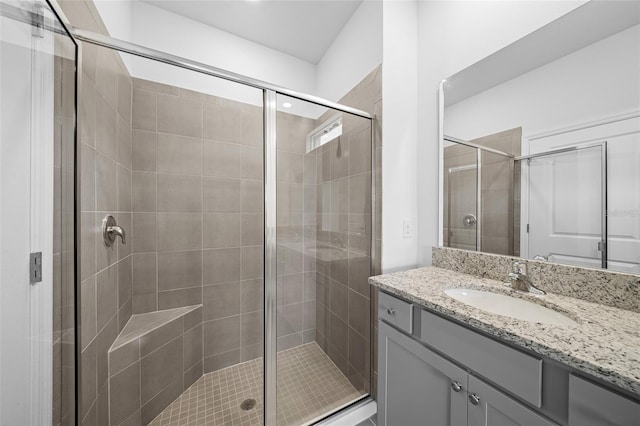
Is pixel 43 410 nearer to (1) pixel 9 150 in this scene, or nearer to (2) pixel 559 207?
(1) pixel 9 150

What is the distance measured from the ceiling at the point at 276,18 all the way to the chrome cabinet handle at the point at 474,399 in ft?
7.32

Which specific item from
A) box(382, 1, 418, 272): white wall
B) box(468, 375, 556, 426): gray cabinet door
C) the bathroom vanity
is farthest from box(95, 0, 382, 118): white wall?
box(468, 375, 556, 426): gray cabinet door

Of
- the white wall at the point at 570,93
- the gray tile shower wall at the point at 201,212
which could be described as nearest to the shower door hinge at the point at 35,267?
the gray tile shower wall at the point at 201,212

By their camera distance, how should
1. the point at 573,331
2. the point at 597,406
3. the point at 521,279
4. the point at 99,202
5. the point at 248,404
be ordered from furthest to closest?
the point at 248,404 < the point at 99,202 < the point at 521,279 < the point at 573,331 < the point at 597,406

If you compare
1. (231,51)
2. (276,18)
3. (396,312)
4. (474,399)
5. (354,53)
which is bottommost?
(474,399)

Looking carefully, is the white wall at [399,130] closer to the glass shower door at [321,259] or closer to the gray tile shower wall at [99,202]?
the glass shower door at [321,259]

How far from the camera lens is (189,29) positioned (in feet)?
5.55

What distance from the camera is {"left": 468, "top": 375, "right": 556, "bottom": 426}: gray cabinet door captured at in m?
0.56

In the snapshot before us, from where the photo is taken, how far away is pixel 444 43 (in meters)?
1.32

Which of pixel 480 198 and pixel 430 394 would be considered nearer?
pixel 430 394

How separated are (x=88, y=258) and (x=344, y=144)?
1.41 meters

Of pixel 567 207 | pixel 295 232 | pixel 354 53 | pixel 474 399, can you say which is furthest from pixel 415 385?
pixel 354 53

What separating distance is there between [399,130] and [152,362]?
2.09 m

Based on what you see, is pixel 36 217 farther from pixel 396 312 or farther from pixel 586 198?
pixel 586 198
